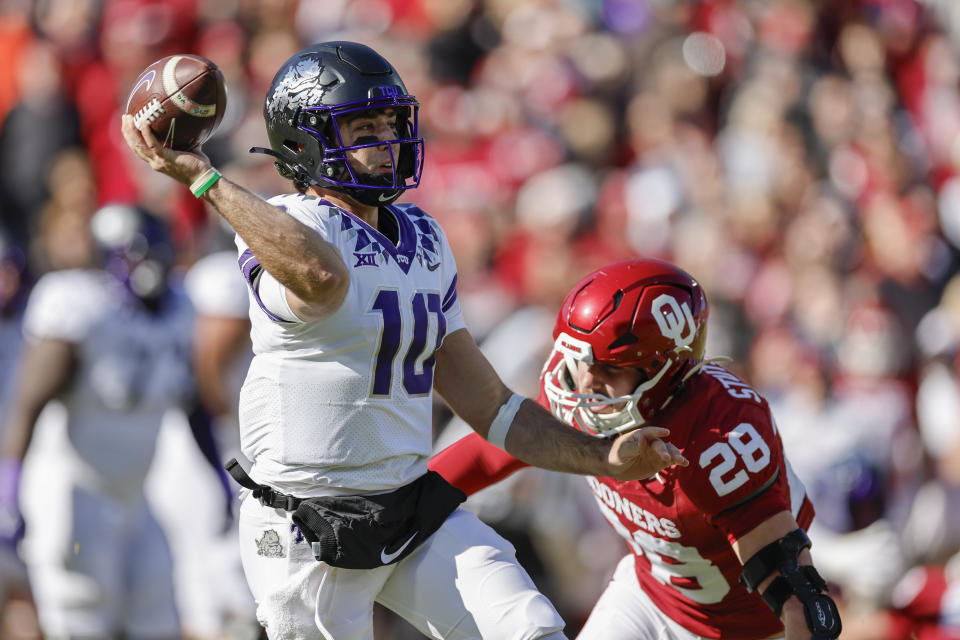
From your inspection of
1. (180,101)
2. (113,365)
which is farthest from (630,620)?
(113,365)

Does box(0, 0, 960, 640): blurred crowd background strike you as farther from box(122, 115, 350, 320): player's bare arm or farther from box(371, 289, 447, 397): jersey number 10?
box(122, 115, 350, 320): player's bare arm

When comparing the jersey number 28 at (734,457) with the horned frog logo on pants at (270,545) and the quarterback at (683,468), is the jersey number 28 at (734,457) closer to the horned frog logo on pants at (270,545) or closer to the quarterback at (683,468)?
the quarterback at (683,468)

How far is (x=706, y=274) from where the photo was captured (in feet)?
30.0

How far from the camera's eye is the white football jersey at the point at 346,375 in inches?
148

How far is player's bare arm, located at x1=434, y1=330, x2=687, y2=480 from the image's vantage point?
3996mm

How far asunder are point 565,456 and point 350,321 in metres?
0.78

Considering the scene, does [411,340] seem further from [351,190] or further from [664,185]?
[664,185]

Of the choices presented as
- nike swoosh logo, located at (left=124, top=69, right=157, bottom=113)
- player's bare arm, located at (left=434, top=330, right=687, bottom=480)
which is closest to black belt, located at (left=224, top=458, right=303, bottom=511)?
player's bare arm, located at (left=434, top=330, right=687, bottom=480)

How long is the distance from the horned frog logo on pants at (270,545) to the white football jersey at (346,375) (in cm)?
14

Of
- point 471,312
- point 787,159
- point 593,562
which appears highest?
point 787,159

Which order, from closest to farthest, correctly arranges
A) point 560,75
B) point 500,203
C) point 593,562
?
1. point 593,562
2. point 500,203
3. point 560,75

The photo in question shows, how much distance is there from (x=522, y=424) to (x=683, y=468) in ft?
1.59

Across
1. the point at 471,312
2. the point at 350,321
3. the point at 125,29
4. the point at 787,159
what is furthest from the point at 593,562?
the point at 125,29

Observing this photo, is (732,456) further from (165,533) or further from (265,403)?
(165,533)
